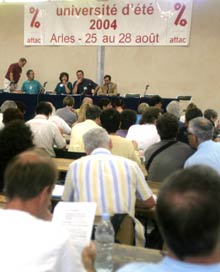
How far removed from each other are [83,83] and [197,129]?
7689 mm

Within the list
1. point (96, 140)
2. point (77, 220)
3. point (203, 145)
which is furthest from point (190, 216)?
point (203, 145)

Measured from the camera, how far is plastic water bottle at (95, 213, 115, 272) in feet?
6.48

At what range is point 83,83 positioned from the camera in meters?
11.1

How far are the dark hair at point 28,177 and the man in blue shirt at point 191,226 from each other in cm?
57

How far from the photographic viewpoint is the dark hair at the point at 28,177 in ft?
5.26

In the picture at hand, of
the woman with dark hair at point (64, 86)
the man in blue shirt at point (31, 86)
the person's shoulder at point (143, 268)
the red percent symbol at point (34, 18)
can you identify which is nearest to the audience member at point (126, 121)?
the person's shoulder at point (143, 268)

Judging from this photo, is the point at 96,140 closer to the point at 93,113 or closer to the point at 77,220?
the point at 77,220

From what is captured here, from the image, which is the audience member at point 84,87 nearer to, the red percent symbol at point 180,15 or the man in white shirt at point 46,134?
the red percent symbol at point 180,15

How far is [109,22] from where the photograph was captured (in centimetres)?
1028

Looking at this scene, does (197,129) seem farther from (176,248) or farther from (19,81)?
(19,81)

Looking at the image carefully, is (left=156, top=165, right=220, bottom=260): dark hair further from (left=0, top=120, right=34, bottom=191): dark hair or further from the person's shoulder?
(left=0, top=120, right=34, bottom=191): dark hair

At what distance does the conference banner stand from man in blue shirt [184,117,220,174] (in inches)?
253

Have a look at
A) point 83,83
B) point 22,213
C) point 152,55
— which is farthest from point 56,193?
point 152,55

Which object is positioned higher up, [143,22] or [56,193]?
[143,22]
